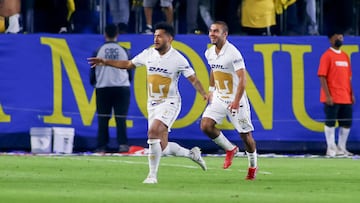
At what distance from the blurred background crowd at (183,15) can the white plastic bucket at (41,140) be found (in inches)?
85.7

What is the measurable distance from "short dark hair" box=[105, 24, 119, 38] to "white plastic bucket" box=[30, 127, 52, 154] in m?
2.40

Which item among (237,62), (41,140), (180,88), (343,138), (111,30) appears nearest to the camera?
(237,62)

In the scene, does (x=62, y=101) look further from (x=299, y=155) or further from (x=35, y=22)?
(x=299, y=155)

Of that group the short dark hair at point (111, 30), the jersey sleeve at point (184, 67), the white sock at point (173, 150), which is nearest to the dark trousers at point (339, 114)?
the short dark hair at point (111, 30)

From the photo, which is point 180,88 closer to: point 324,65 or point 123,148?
point 123,148

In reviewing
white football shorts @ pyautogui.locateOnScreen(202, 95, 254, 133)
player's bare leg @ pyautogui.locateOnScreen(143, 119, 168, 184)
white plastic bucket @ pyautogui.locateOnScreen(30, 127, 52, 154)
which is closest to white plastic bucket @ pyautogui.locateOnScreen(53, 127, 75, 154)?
white plastic bucket @ pyautogui.locateOnScreen(30, 127, 52, 154)

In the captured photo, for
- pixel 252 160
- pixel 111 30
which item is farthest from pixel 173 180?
pixel 111 30

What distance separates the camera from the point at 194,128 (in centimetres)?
2662

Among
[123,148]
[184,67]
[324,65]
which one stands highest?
[184,67]

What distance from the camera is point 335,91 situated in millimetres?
26031

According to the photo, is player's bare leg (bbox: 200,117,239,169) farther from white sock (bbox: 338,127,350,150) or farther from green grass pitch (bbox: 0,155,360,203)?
Result: white sock (bbox: 338,127,350,150)

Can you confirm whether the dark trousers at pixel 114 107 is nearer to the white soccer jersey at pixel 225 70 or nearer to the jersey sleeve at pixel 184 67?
the white soccer jersey at pixel 225 70

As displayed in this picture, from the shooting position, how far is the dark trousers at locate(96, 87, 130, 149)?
84.4ft

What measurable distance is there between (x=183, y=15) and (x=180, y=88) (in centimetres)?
178
